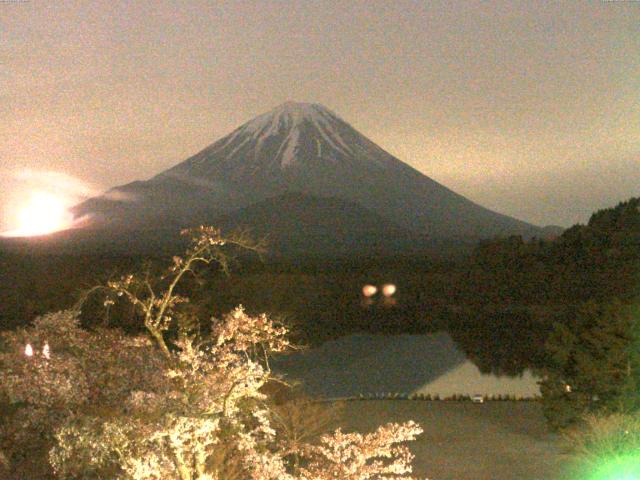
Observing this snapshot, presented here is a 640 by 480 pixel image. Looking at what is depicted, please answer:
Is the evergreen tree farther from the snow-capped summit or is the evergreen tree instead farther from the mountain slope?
the snow-capped summit

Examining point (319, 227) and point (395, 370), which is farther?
point (319, 227)

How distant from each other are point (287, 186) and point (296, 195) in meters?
2.57

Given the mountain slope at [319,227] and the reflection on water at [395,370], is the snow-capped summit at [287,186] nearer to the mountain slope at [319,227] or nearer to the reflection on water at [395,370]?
the mountain slope at [319,227]

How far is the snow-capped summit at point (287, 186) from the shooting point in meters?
79.2

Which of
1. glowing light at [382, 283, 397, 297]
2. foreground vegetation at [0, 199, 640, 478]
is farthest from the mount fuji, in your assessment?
glowing light at [382, 283, 397, 297]

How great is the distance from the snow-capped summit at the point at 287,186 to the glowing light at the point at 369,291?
104 ft

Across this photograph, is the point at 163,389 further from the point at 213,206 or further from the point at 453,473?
the point at 213,206

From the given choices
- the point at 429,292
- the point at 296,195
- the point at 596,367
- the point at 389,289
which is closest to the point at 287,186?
the point at 296,195

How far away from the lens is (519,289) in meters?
37.3

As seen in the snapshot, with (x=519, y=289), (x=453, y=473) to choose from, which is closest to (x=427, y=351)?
(x=519, y=289)

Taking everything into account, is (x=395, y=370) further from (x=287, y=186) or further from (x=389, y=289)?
(x=287, y=186)

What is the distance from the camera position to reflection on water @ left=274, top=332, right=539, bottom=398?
21297 mm

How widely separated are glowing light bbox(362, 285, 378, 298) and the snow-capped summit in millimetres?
31802

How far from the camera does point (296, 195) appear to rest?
79188 millimetres
